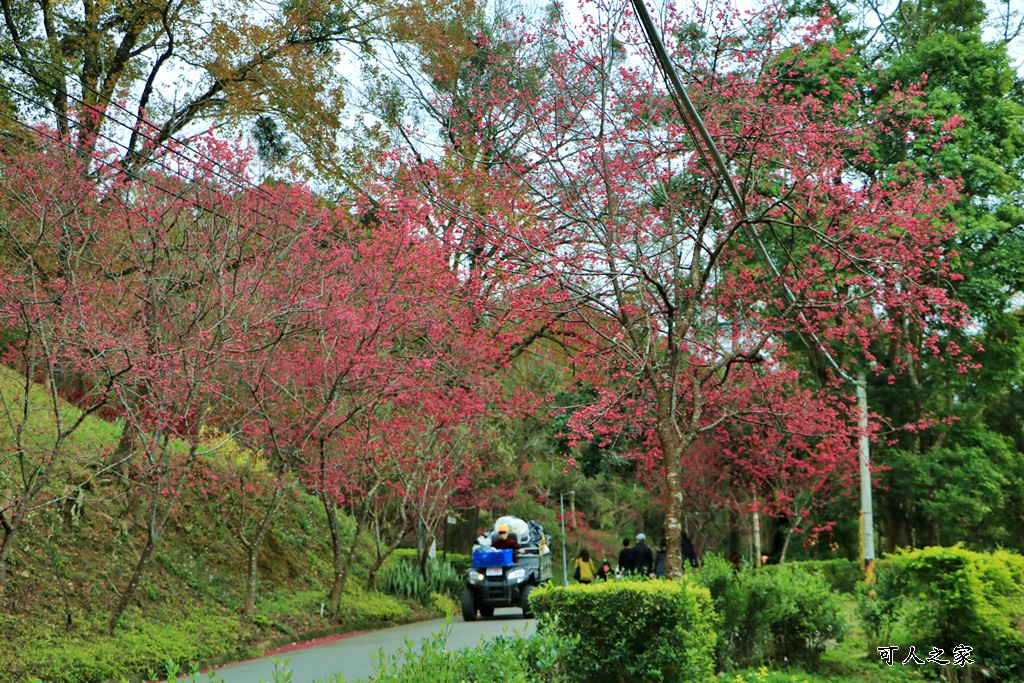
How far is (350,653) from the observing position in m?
13.5

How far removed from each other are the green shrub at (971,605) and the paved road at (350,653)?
487 centimetres

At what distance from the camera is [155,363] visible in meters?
12.1

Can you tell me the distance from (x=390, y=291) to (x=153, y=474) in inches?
206

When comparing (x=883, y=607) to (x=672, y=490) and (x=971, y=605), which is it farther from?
(x=672, y=490)

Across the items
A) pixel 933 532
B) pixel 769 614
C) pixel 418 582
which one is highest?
pixel 933 532

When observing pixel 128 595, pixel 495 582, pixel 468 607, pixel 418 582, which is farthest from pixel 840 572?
pixel 128 595

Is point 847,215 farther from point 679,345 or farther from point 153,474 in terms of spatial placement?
point 153,474

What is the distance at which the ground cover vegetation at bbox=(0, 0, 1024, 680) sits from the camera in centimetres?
1137

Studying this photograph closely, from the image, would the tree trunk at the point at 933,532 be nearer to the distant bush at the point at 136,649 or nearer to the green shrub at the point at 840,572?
the green shrub at the point at 840,572

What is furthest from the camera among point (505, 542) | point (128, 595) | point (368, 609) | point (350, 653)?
point (368, 609)

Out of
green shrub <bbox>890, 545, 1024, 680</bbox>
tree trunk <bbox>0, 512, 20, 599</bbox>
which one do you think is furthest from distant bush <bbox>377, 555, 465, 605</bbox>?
green shrub <bbox>890, 545, 1024, 680</bbox>

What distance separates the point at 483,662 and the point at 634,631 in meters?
2.70

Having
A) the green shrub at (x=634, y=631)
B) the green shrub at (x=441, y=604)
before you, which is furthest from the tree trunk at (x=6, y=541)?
the green shrub at (x=441, y=604)

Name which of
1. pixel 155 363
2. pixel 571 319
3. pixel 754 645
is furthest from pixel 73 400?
pixel 754 645
